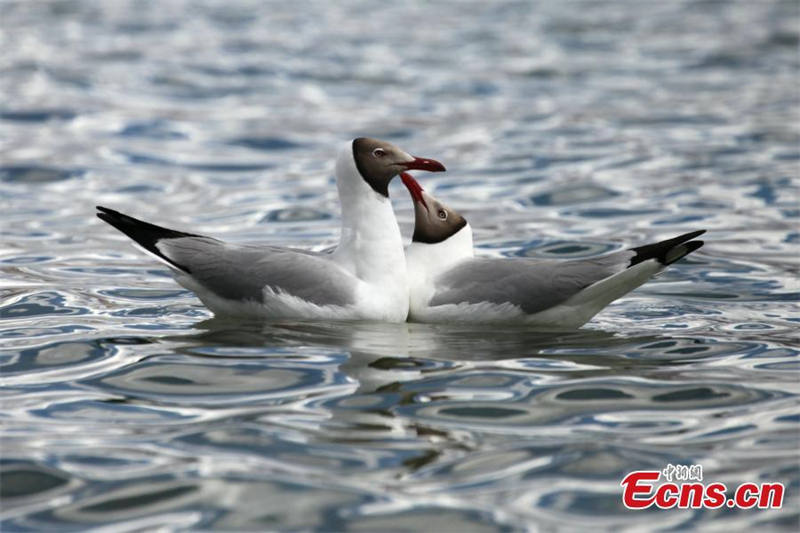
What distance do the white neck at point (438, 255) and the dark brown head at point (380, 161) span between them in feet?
2.06

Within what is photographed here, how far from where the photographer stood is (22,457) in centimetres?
562

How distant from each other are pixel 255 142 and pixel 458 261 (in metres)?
9.16

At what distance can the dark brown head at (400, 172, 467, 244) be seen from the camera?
8.43 m

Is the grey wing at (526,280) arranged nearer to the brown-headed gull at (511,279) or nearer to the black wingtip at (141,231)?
the brown-headed gull at (511,279)

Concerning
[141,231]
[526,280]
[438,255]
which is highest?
[141,231]

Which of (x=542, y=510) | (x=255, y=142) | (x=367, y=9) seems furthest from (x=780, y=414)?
(x=367, y=9)

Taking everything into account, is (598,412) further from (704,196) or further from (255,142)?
(255,142)

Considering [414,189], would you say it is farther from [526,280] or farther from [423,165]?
[526,280]

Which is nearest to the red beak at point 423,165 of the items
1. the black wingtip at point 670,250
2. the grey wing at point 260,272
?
the grey wing at point 260,272

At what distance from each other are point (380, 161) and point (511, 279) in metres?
1.06

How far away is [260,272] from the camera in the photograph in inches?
307

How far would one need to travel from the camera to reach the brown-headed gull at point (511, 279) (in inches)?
301

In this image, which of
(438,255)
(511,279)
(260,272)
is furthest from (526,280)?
(260,272)

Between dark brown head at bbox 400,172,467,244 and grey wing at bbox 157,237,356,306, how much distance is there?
76 centimetres
